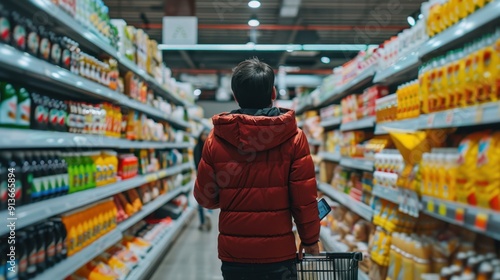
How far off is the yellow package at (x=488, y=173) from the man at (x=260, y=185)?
0.65m

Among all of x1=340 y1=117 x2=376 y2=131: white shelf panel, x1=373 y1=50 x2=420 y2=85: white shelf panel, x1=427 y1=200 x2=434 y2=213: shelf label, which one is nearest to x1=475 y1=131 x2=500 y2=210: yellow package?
x1=427 y1=200 x2=434 y2=213: shelf label

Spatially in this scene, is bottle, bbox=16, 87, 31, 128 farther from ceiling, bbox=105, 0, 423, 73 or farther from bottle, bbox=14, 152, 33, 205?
ceiling, bbox=105, 0, 423, 73

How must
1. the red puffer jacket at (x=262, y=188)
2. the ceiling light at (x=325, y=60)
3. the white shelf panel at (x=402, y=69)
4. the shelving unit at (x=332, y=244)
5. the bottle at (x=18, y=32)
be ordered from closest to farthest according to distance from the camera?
the red puffer jacket at (x=262, y=188) → the bottle at (x=18, y=32) → the white shelf panel at (x=402, y=69) → the shelving unit at (x=332, y=244) → the ceiling light at (x=325, y=60)

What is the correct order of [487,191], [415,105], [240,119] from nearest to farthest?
1. [487,191]
2. [240,119]
3. [415,105]

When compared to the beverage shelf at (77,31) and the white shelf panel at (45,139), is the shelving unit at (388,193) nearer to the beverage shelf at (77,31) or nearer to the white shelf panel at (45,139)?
the white shelf panel at (45,139)

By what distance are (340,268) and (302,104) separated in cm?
555

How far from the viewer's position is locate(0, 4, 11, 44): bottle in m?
1.89

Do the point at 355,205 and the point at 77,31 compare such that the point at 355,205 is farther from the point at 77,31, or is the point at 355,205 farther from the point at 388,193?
the point at 77,31

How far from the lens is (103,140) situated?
3.19 metres

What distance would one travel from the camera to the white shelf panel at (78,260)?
2.25 metres

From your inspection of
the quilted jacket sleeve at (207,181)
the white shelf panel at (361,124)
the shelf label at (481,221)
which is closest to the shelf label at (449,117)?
the shelf label at (481,221)

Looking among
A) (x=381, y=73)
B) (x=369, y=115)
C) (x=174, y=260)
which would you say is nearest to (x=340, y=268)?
(x=381, y=73)

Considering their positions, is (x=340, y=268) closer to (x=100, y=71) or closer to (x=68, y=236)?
(x=68, y=236)

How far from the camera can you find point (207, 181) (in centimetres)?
200
